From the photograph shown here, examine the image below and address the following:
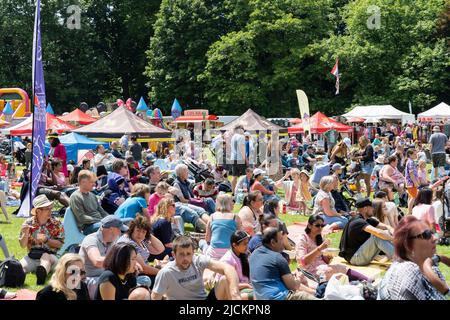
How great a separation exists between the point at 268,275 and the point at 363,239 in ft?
11.4

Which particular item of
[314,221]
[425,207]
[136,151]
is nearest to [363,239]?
[425,207]

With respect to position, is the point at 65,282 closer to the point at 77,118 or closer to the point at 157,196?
the point at 157,196

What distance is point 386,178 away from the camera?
14.5 metres

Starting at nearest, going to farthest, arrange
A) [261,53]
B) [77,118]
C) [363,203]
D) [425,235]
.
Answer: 1. [425,235]
2. [363,203]
3. [77,118]
4. [261,53]

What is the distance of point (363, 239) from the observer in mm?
9406

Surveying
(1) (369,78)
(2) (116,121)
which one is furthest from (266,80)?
(2) (116,121)

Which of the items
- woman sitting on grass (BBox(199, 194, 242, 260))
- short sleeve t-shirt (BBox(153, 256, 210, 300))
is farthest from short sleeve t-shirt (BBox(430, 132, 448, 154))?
short sleeve t-shirt (BBox(153, 256, 210, 300))

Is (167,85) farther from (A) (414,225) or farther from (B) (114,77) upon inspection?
(A) (414,225)

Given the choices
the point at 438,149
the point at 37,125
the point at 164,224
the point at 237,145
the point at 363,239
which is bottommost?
the point at 363,239

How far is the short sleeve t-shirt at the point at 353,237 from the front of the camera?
9258 millimetres

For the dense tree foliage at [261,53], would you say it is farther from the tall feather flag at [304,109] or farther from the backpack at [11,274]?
the backpack at [11,274]

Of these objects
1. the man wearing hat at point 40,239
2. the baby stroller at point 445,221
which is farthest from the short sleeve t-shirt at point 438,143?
the man wearing hat at point 40,239

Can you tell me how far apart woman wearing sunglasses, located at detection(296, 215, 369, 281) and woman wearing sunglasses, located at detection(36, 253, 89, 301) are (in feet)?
9.57

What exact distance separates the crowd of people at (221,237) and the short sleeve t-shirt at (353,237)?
0.05 ft
